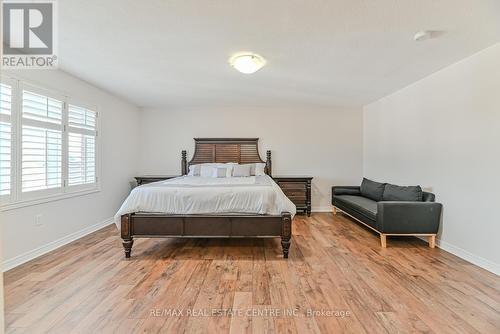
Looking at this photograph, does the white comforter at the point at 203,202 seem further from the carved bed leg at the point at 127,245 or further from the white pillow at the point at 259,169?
the white pillow at the point at 259,169

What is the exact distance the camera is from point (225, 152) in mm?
5594

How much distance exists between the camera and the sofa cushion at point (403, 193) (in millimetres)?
3557

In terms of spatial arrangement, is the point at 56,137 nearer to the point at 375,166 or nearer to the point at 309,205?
the point at 309,205

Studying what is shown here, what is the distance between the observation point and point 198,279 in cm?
251

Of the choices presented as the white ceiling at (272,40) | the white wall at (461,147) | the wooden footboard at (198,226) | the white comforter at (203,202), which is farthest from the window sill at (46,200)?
the white wall at (461,147)

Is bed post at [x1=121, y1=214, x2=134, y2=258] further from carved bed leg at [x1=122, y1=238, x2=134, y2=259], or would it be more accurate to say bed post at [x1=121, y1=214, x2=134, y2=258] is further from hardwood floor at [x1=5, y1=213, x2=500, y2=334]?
hardwood floor at [x1=5, y1=213, x2=500, y2=334]

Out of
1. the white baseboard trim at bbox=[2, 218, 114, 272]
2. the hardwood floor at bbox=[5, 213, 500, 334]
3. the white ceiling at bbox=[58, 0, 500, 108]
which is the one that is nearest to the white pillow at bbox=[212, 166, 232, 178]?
the white ceiling at bbox=[58, 0, 500, 108]

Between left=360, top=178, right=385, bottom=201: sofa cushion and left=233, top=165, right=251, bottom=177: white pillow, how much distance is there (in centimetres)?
232

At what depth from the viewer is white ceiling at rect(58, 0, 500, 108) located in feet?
6.76

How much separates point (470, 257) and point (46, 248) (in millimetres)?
5153

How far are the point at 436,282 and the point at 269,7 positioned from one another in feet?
9.75

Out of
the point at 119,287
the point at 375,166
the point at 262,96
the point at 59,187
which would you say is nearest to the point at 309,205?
the point at 375,166

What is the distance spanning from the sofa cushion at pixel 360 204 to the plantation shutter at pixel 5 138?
4.51 meters

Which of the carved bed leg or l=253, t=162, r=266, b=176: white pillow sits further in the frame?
l=253, t=162, r=266, b=176: white pillow
